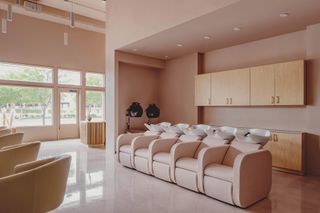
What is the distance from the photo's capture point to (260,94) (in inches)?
199

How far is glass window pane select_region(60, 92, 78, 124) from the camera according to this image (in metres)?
9.16

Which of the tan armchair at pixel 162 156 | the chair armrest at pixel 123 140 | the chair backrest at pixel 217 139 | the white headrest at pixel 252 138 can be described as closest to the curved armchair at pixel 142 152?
the tan armchair at pixel 162 156

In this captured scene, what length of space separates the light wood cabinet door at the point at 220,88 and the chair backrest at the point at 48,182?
4.27 m

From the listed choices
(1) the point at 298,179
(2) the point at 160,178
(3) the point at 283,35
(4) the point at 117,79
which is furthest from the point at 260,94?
(4) the point at 117,79

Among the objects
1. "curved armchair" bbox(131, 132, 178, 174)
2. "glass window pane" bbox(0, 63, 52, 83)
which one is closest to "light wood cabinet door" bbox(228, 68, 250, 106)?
"curved armchair" bbox(131, 132, 178, 174)

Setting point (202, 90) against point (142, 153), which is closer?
point (142, 153)

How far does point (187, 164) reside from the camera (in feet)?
11.9

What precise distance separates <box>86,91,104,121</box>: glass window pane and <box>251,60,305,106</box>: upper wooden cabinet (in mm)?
6846

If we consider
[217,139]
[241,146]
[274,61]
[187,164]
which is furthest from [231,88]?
[187,164]

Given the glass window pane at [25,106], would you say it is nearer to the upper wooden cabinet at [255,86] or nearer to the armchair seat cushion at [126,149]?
the armchair seat cushion at [126,149]

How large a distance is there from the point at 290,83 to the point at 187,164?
271 centimetres

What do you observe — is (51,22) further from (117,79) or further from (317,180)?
(317,180)

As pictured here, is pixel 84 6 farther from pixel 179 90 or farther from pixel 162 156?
pixel 162 156

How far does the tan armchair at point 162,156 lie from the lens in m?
3.98
